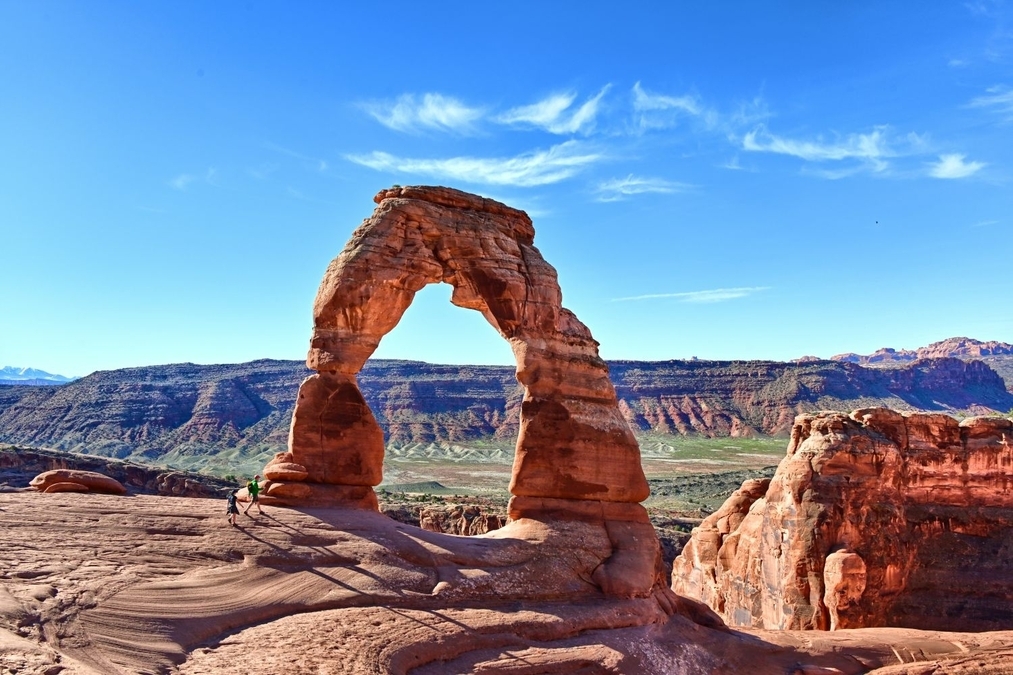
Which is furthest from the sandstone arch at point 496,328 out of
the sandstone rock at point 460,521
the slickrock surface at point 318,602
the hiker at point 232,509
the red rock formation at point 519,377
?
the sandstone rock at point 460,521

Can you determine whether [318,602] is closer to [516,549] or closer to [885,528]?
[516,549]

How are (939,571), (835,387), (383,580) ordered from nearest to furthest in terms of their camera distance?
1. (383,580)
2. (939,571)
3. (835,387)

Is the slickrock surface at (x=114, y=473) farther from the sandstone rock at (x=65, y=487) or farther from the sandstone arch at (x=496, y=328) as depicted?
the sandstone arch at (x=496, y=328)

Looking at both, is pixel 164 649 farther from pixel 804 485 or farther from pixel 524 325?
pixel 804 485

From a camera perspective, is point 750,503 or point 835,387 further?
point 835,387

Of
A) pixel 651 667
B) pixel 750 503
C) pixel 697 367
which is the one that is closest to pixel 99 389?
pixel 697 367

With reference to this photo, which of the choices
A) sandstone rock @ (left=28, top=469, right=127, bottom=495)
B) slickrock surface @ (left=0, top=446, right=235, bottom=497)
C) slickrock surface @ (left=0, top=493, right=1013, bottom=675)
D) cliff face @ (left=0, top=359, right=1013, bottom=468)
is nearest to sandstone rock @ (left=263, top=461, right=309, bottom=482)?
slickrock surface @ (left=0, top=493, right=1013, bottom=675)

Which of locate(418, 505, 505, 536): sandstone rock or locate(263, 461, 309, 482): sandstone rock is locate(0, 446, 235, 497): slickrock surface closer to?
locate(418, 505, 505, 536): sandstone rock

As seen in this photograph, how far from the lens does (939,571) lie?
2419cm

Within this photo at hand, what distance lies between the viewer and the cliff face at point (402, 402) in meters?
98.9

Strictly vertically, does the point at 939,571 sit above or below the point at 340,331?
below

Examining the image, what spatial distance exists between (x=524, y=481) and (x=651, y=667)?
496 cm

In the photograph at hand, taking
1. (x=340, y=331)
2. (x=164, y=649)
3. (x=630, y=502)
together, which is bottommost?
(x=164, y=649)

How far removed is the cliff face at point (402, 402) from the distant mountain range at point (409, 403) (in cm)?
19
